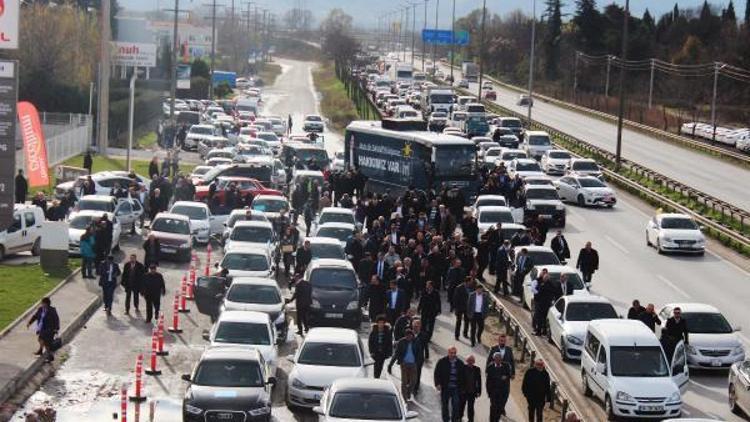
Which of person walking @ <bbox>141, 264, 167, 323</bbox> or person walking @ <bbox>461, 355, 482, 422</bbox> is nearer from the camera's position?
person walking @ <bbox>461, 355, 482, 422</bbox>

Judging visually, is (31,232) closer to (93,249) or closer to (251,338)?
(93,249)

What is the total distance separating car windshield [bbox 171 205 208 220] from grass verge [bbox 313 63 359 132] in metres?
59.3

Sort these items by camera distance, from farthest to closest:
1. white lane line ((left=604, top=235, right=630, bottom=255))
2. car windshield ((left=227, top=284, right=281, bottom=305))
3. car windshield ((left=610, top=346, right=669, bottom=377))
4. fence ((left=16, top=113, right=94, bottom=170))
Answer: fence ((left=16, top=113, right=94, bottom=170))
white lane line ((left=604, top=235, right=630, bottom=255))
car windshield ((left=227, top=284, right=281, bottom=305))
car windshield ((left=610, top=346, right=669, bottom=377))

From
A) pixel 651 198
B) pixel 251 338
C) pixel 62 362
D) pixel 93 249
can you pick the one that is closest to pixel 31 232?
pixel 93 249

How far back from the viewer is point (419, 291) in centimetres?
3344

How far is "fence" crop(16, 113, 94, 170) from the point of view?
212 ft

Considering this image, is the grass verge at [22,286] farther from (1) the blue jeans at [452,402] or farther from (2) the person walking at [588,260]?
(2) the person walking at [588,260]

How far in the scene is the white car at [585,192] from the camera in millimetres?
55156

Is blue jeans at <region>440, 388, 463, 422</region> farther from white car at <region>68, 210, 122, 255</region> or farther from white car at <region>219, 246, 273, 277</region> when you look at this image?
white car at <region>68, 210, 122, 255</region>

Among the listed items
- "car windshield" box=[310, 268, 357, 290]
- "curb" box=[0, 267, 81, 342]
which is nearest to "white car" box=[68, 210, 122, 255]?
"curb" box=[0, 267, 81, 342]

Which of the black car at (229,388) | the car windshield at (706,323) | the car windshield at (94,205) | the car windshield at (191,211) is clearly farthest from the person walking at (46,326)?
the car windshield at (191,211)

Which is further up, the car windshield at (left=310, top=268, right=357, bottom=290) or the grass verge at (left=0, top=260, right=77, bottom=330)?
the car windshield at (left=310, top=268, right=357, bottom=290)

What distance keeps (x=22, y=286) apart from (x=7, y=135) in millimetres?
7268

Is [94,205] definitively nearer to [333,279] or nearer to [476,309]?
[333,279]
